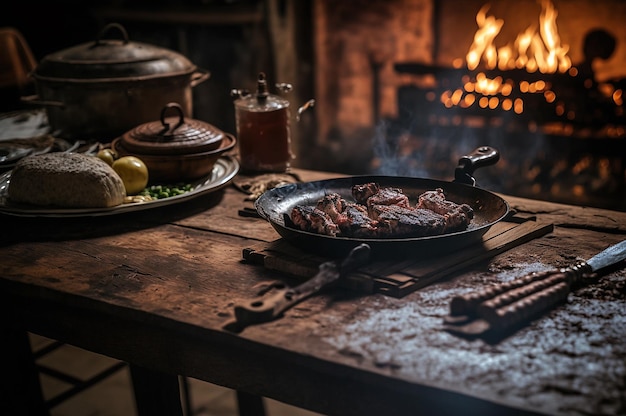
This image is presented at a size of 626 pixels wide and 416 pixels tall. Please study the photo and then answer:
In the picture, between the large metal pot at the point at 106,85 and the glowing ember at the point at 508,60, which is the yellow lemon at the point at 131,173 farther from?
the glowing ember at the point at 508,60

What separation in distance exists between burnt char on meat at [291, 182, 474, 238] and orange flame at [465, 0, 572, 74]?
246cm

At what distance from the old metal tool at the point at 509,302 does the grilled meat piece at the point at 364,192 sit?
1.67ft

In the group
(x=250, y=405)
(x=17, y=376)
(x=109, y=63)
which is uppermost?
(x=109, y=63)

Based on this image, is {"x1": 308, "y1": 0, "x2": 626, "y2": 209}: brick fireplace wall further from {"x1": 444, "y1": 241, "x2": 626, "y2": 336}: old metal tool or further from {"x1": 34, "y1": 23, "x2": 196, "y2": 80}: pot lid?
{"x1": 444, "y1": 241, "x2": 626, "y2": 336}: old metal tool

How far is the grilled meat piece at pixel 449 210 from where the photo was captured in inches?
62.9

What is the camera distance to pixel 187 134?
7.27 ft

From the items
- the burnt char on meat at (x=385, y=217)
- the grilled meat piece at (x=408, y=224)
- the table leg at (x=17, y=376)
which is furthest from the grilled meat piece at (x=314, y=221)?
the table leg at (x=17, y=376)

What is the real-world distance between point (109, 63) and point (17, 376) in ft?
3.67

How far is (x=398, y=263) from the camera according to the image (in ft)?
5.05

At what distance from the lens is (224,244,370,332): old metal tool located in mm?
1317

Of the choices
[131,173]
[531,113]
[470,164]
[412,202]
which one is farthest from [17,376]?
[531,113]

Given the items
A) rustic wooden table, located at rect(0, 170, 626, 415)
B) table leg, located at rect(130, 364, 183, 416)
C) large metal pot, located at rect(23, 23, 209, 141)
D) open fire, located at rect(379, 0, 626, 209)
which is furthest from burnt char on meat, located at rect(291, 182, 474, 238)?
open fire, located at rect(379, 0, 626, 209)

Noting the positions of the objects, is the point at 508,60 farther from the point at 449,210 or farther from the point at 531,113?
the point at 449,210

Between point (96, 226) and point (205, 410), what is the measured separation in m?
1.44
